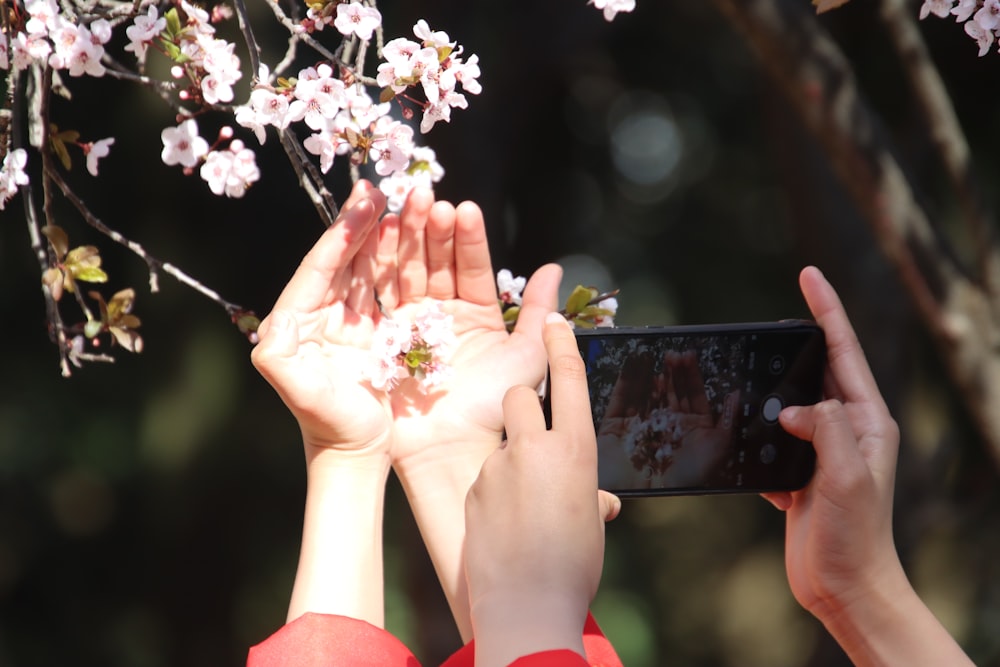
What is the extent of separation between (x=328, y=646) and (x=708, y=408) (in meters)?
0.62

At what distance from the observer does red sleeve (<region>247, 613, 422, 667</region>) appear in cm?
112

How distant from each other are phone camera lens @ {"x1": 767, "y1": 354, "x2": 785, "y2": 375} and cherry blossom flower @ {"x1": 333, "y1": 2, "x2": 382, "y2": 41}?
0.73 metres

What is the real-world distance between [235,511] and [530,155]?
9.23 ft

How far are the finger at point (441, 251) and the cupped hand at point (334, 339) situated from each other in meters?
0.09

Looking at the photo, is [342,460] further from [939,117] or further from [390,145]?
[939,117]

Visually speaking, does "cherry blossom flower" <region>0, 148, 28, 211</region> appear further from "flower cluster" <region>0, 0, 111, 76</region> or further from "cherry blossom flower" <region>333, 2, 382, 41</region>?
"cherry blossom flower" <region>333, 2, 382, 41</region>

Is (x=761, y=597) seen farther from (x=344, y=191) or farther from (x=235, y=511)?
(x=344, y=191)

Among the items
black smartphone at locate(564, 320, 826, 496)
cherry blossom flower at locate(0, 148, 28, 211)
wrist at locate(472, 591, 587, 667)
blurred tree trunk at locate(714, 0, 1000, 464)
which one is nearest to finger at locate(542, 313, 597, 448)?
wrist at locate(472, 591, 587, 667)

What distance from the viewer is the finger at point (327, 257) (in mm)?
1188

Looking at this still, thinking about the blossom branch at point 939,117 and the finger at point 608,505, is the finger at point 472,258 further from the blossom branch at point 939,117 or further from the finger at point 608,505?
the blossom branch at point 939,117

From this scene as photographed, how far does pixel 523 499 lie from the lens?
93 cm

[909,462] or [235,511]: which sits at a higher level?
[909,462]

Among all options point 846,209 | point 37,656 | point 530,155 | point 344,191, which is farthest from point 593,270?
point 37,656

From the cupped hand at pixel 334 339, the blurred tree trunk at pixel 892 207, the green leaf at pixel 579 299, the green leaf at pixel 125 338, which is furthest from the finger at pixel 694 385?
the blurred tree trunk at pixel 892 207
